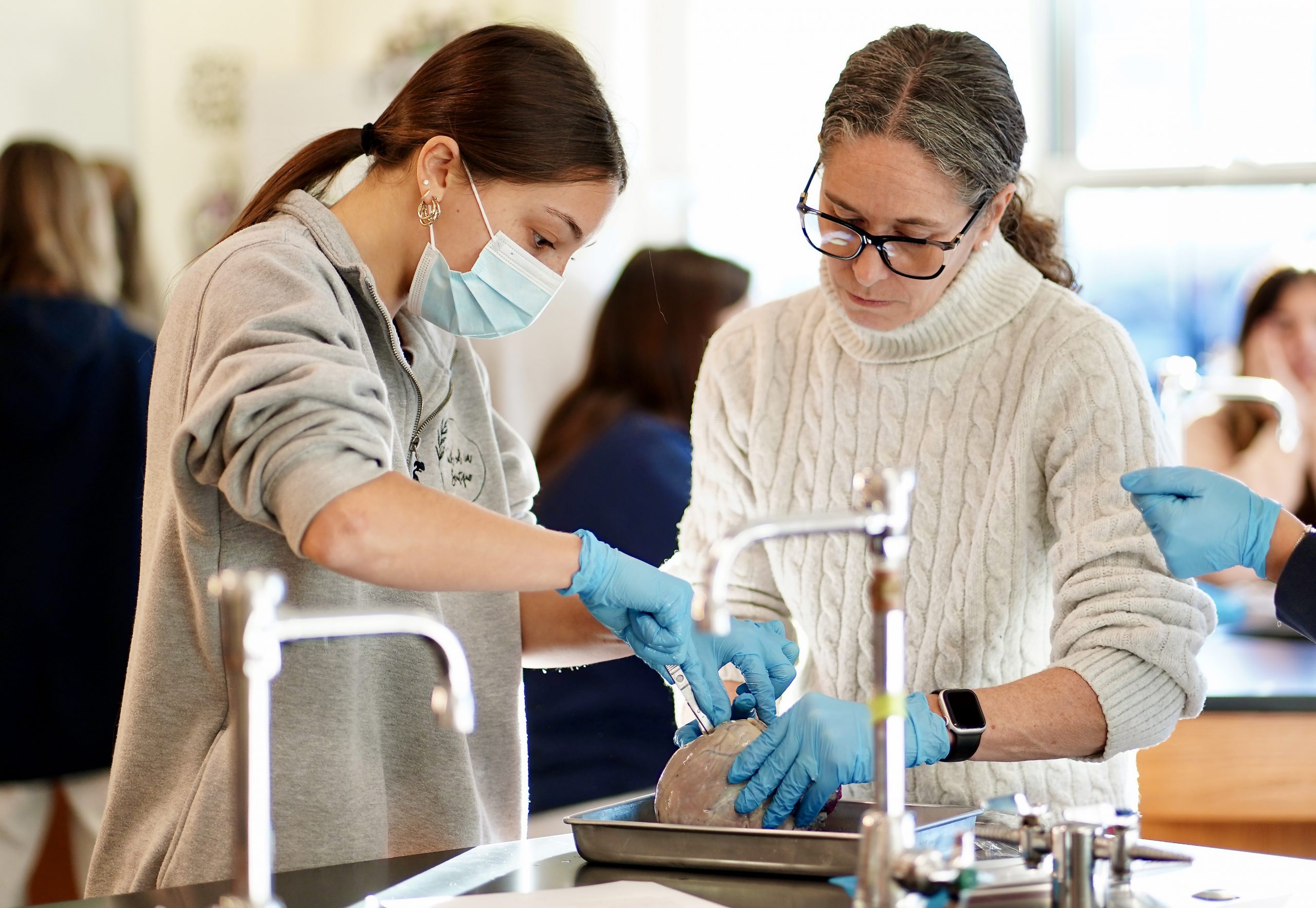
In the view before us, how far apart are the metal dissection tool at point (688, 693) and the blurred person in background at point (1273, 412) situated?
2.22 meters

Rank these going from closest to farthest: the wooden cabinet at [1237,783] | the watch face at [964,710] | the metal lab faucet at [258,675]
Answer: the metal lab faucet at [258,675], the watch face at [964,710], the wooden cabinet at [1237,783]

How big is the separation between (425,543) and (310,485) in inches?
4.0

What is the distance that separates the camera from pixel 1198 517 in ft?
4.34

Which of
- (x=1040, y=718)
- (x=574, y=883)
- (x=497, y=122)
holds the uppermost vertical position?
(x=497, y=122)

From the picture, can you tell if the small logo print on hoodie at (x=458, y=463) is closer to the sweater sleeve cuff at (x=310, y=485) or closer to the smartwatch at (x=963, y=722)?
the sweater sleeve cuff at (x=310, y=485)

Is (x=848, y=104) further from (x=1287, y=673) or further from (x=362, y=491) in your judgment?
(x=1287, y=673)

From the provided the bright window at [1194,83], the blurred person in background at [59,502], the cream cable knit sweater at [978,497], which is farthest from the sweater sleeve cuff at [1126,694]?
the bright window at [1194,83]

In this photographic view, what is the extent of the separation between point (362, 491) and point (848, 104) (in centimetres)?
69

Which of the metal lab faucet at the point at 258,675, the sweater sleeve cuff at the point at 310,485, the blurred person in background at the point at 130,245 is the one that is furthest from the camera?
the blurred person in background at the point at 130,245

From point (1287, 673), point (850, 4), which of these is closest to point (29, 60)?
point (850, 4)

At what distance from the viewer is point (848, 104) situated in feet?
4.66

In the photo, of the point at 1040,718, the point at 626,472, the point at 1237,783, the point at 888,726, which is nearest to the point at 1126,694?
the point at 1040,718

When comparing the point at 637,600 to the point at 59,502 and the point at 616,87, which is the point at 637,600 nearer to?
the point at 59,502

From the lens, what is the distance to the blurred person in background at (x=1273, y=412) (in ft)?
10.5
